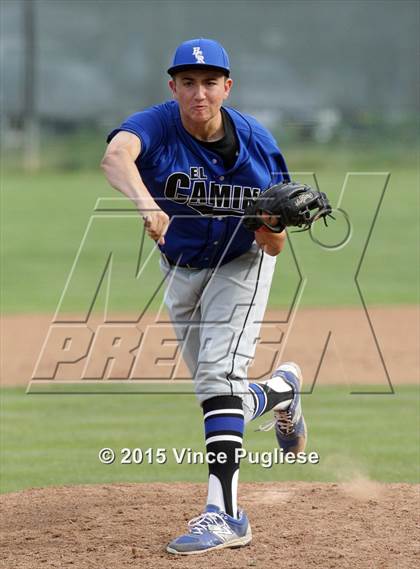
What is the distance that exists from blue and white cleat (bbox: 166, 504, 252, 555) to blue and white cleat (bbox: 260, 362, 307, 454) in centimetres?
109

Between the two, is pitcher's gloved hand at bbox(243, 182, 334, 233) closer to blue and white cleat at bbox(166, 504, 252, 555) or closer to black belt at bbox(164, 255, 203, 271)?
black belt at bbox(164, 255, 203, 271)

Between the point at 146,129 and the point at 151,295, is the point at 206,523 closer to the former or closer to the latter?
the point at 146,129

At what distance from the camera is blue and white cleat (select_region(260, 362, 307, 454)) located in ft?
18.3

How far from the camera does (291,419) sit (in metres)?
5.61

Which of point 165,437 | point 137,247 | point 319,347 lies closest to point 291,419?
point 165,437

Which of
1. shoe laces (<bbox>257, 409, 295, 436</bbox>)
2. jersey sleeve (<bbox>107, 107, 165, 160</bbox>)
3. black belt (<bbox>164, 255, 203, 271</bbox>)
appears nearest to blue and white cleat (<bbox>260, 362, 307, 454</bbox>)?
shoe laces (<bbox>257, 409, 295, 436</bbox>)

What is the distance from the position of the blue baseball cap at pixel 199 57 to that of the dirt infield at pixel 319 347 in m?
3.81

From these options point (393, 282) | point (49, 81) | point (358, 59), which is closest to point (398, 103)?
point (358, 59)

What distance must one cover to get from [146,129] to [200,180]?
339 millimetres

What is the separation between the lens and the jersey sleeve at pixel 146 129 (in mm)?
4504

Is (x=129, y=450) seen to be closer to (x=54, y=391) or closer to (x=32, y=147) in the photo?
(x=54, y=391)

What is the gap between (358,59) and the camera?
112 ft

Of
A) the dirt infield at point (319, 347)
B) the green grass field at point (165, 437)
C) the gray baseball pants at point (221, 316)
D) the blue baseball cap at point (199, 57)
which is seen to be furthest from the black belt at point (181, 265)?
the dirt infield at point (319, 347)

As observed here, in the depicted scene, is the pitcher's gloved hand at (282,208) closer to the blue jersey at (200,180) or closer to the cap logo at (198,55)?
the blue jersey at (200,180)
